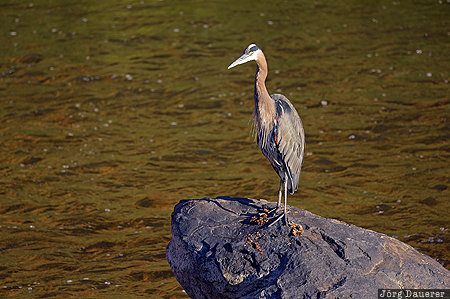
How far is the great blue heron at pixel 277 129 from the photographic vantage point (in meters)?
6.89

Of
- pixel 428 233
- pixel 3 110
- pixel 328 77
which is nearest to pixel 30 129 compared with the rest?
pixel 3 110

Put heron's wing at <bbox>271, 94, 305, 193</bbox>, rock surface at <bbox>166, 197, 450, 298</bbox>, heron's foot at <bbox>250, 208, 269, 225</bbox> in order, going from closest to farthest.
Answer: rock surface at <bbox>166, 197, 450, 298</bbox> → heron's foot at <bbox>250, 208, 269, 225</bbox> → heron's wing at <bbox>271, 94, 305, 193</bbox>

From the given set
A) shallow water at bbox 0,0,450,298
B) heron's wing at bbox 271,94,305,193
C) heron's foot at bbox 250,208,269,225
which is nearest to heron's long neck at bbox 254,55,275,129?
heron's wing at bbox 271,94,305,193

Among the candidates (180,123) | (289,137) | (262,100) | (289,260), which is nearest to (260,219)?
(289,260)

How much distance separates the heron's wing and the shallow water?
9.49 feet

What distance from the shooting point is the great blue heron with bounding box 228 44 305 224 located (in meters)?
6.89

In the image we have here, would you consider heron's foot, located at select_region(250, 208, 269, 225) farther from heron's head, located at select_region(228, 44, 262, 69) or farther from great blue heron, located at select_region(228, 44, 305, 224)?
heron's head, located at select_region(228, 44, 262, 69)

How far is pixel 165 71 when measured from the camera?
16109mm

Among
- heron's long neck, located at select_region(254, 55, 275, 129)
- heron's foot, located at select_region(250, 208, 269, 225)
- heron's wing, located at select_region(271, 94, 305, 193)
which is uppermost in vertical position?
heron's long neck, located at select_region(254, 55, 275, 129)

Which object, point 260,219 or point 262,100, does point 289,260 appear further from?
point 262,100

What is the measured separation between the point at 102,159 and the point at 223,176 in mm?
2530

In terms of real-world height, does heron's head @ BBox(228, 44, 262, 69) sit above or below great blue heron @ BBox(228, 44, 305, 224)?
above

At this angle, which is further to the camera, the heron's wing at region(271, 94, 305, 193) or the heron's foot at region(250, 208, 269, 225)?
the heron's wing at region(271, 94, 305, 193)

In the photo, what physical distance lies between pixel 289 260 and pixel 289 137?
153 cm
